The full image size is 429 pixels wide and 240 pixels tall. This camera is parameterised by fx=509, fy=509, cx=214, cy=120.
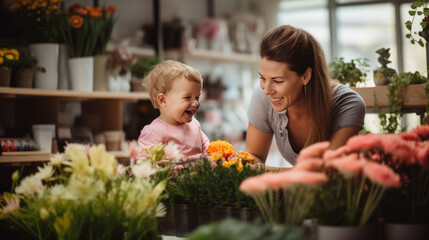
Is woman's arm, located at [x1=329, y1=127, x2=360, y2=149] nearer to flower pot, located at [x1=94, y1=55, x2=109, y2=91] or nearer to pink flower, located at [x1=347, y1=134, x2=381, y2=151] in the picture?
pink flower, located at [x1=347, y1=134, x2=381, y2=151]

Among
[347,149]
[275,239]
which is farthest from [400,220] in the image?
[275,239]

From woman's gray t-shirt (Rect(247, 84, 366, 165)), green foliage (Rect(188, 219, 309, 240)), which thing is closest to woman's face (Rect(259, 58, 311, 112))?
woman's gray t-shirt (Rect(247, 84, 366, 165))

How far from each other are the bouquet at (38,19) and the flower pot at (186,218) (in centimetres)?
231

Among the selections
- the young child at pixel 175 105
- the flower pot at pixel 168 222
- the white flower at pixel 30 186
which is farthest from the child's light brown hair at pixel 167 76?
the white flower at pixel 30 186

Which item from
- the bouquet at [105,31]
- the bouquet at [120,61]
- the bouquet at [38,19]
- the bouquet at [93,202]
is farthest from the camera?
the bouquet at [120,61]

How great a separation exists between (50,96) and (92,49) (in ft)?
1.44

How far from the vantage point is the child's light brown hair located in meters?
2.00

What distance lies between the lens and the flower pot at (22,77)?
9.95ft

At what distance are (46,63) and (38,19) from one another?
0.27 meters

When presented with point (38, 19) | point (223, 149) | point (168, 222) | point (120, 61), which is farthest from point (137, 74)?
point (168, 222)

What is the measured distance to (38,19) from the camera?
3.15 metres

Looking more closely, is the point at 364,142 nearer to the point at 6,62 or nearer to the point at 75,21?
the point at 6,62

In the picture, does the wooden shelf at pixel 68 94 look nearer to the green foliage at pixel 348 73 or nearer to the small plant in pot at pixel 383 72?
the green foliage at pixel 348 73

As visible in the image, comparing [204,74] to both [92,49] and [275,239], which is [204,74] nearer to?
[92,49]
